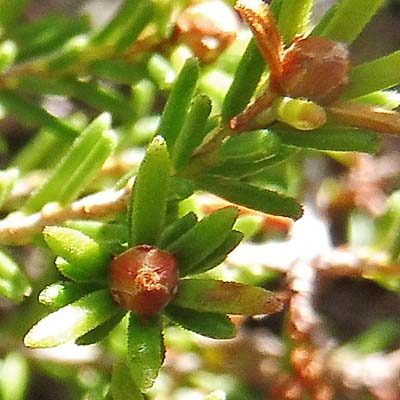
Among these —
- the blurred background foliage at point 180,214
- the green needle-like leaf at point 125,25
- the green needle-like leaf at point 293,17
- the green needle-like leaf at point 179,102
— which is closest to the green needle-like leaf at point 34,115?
the blurred background foliage at point 180,214

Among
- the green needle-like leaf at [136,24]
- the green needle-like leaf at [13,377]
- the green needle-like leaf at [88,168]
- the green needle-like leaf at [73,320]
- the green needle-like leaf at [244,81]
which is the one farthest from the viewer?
the green needle-like leaf at [13,377]

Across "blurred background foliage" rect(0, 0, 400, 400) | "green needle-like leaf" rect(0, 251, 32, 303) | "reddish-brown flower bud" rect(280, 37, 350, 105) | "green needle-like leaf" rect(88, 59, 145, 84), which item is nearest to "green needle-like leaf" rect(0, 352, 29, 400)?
"blurred background foliage" rect(0, 0, 400, 400)

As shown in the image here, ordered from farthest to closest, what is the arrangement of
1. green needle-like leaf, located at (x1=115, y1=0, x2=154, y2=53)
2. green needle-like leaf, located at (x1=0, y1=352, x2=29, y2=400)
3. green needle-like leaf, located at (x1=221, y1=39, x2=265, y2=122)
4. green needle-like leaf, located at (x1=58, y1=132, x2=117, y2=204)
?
1. green needle-like leaf, located at (x1=0, y1=352, x2=29, y2=400)
2. green needle-like leaf, located at (x1=115, y1=0, x2=154, y2=53)
3. green needle-like leaf, located at (x1=58, y1=132, x2=117, y2=204)
4. green needle-like leaf, located at (x1=221, y1=39, x2=265, y2=122)

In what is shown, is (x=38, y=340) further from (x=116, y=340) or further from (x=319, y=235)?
(x=319, y=235)

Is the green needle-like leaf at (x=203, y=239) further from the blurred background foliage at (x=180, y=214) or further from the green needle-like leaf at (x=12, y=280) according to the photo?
the green needle-like leaf at (x=12, y=280)

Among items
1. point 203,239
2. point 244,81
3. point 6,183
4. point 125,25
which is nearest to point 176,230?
point 203,239

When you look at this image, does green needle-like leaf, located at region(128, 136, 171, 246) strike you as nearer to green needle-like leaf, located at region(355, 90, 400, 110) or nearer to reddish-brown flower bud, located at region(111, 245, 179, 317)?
reddish-brown flower bud, located at region(111, 245, 179, 317)
